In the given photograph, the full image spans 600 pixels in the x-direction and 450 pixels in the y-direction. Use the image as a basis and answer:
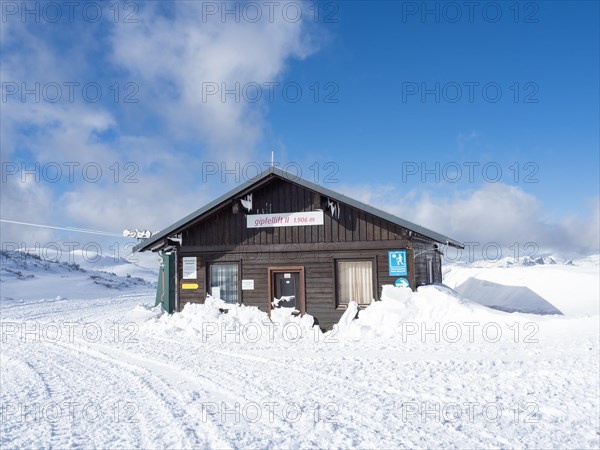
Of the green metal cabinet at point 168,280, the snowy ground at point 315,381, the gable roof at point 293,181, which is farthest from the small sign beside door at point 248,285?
the green metal cabinet at point 168,280

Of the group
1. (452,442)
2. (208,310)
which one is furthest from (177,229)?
(452,442)

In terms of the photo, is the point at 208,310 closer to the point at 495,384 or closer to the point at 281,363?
the point at 281,363

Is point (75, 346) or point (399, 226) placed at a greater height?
point (399, 226)

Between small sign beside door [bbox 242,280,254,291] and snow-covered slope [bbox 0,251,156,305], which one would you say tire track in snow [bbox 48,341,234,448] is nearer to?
small sign beside door [bbox 242,280,254,291]

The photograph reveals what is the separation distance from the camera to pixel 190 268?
51.1 feet

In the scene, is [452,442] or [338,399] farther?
[338,399]

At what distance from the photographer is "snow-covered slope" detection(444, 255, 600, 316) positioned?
1955cm

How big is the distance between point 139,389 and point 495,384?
19.5 feet

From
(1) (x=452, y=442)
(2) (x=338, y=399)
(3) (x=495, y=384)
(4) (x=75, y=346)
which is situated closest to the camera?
(1) (x=452, y=442)

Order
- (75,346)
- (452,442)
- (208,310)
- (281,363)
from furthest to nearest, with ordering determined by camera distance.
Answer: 1. (208,310)
2. (75,346)
3. (281,363)
4. (452,442)

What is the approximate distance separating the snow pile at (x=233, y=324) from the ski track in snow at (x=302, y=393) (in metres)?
1.36

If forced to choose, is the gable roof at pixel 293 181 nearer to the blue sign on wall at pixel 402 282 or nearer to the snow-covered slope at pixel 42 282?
the blue sign on wall at pixel 402 282

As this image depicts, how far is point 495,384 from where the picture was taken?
7125 mm

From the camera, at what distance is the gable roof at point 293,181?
1295cm
